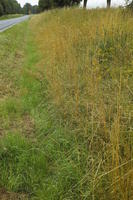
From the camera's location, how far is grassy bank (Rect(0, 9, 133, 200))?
1719mm

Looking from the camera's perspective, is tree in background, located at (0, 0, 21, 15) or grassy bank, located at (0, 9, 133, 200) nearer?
grassy bank, located at (0, 9, 133, 200)

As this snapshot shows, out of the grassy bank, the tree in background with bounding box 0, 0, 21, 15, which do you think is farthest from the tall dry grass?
the tree in background with bounding box 0, 0, 21, 15

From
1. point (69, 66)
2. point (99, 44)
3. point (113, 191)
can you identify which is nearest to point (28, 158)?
point (113, 191)

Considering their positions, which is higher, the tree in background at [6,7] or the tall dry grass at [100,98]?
the tree in background at [6,7]

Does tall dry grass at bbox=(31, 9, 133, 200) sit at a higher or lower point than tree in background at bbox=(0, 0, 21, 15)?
lower

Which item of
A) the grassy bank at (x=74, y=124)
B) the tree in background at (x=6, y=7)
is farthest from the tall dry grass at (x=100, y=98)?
the tree in background at (x=6, y=7)

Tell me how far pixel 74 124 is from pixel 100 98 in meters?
0.55

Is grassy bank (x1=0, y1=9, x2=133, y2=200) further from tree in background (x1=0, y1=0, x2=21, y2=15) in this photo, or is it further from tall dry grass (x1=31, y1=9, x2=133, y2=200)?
tree in background (x1=0, y1=0, x2=21, y2=15)

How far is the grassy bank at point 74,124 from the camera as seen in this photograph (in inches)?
67.7

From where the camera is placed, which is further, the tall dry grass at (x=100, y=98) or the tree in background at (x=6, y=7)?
the tree in background at (x=6, y=7)

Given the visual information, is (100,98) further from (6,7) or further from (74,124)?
(6,7)

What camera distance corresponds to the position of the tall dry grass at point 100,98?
5.34 feet

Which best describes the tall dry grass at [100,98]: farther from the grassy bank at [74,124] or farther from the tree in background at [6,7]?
the tree in background at [6,7]

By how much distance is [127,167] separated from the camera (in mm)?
1617
